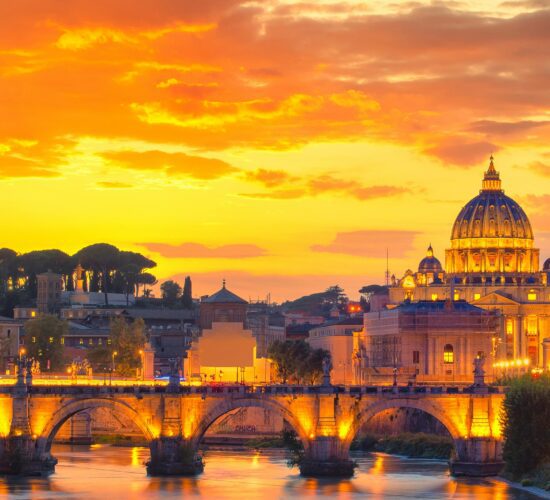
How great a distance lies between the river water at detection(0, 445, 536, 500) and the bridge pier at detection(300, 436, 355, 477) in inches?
31.2

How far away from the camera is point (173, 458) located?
326 feet

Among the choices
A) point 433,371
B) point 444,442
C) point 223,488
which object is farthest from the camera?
point 433,371

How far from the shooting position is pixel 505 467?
96812 millimetres

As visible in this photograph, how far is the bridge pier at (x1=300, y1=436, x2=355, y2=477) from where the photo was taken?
323 feet

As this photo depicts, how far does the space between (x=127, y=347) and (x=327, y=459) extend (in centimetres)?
7398

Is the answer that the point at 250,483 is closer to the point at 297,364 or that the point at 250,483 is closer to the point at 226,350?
the point at 226,350

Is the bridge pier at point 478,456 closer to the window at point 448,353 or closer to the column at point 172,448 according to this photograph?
the column at point 172,448

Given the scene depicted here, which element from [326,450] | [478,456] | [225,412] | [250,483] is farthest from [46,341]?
[478,456]

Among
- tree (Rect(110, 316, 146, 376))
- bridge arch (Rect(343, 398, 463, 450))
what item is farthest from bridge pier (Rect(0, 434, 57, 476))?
tree (Rect(110, 316, 146, 376))

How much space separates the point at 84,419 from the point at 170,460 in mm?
36486

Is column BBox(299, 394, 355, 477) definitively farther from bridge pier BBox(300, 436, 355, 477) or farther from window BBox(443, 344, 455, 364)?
window BBox(443, 344, 455, 364)

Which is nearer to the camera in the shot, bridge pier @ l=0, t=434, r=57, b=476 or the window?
bridge pier @ l=0, t=434, r=57, b=476

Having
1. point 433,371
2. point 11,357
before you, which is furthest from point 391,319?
point 11,357

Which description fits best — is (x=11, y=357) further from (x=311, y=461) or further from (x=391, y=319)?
(x=311, y=461)
